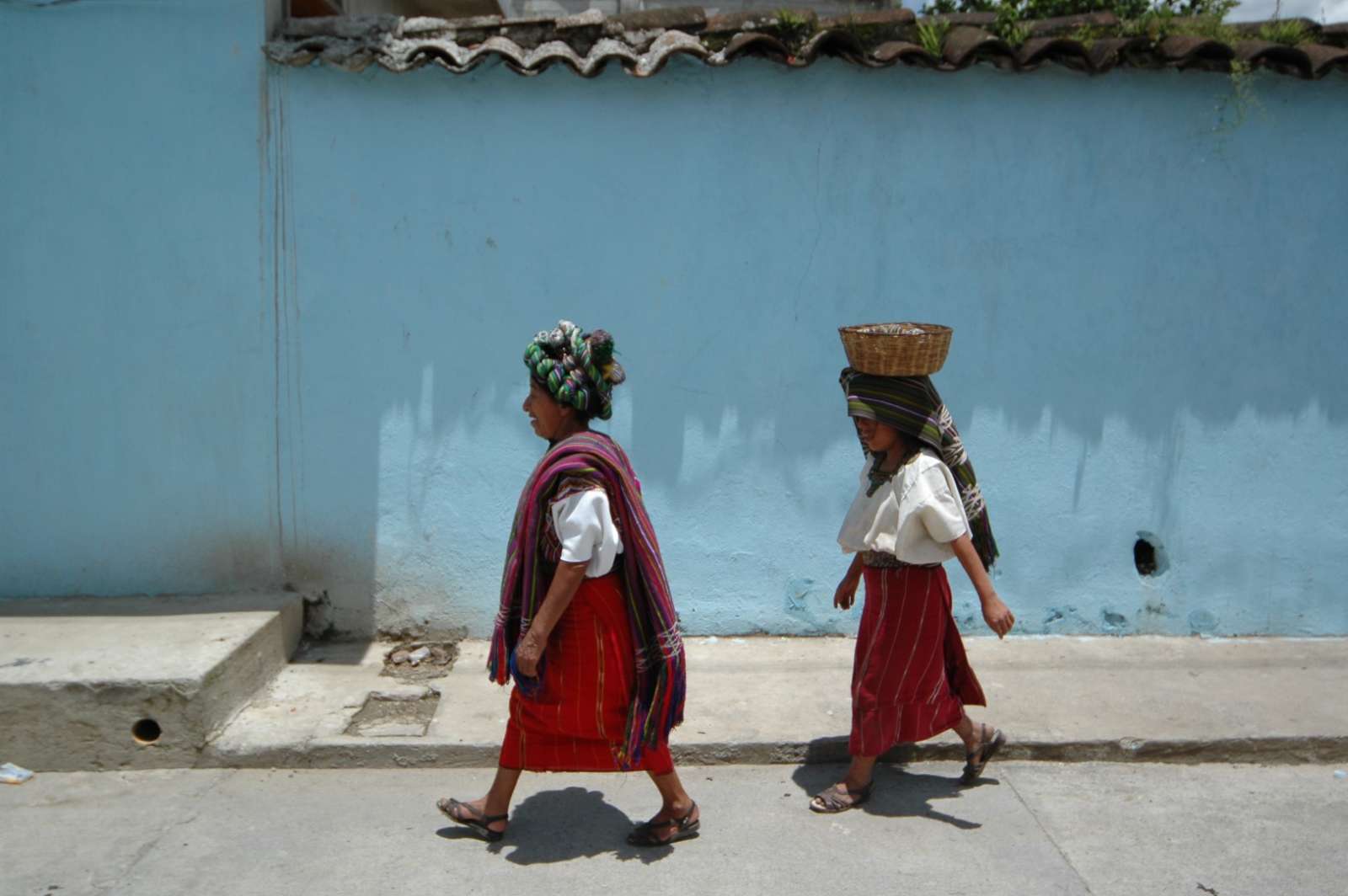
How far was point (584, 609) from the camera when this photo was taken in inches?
142

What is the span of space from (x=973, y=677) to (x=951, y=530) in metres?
0.78

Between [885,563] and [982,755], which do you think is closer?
[885,563]

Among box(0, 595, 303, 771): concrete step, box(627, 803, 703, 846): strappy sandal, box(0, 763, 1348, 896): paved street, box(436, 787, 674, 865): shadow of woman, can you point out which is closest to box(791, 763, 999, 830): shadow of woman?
box(0, 763, 1348, 896): paved street

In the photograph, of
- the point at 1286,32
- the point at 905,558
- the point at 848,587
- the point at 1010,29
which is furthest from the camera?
the point at 1286,32

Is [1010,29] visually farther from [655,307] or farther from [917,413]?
[917,413]

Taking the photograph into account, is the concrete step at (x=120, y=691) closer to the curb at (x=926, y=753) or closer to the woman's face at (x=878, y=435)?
the curb at (x=926, y=753)

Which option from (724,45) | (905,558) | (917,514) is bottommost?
(905,558)

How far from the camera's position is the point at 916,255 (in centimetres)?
550

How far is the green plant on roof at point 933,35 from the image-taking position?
5.30 meters

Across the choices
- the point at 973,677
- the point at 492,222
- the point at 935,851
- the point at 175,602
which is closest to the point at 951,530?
the point at 973,677

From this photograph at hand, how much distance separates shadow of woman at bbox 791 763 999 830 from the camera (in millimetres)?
4109

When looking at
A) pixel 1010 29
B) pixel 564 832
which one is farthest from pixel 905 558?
pixel 1010 29

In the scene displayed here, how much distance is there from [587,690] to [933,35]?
11.3ft

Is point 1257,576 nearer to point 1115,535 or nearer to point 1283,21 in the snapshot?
point 1115,535
